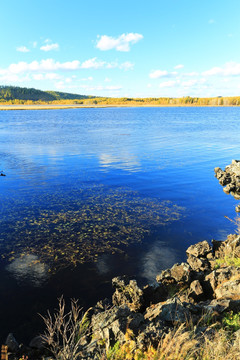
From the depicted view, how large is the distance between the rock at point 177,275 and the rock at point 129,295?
1.94 m

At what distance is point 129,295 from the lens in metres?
11.5

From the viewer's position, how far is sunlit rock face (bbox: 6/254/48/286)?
43.8 ft

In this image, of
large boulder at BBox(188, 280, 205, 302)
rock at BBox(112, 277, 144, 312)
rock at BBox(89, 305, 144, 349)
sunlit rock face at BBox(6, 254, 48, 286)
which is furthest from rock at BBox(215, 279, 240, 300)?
sunlit rock face at BBox(6, 254, 48, 286)

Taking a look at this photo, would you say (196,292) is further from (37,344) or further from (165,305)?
(37,344)

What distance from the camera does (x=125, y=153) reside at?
156 feet

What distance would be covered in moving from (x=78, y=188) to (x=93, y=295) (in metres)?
16.8

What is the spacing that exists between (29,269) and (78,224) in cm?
597

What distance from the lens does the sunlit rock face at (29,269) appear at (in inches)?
526

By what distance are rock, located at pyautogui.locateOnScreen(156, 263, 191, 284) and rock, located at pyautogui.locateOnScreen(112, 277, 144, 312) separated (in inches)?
76.5

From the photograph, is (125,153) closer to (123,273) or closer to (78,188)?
(78,188)

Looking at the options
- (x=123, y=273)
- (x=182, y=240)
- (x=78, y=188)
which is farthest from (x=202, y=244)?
(x=78, y=188)

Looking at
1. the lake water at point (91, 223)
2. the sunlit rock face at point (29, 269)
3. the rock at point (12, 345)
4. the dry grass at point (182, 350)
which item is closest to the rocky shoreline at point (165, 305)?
the rock at point (12, 345)

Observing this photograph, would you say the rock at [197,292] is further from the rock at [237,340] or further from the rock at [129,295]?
the rock at [237,340]

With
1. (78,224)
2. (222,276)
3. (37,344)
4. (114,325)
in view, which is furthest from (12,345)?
(78,224)
